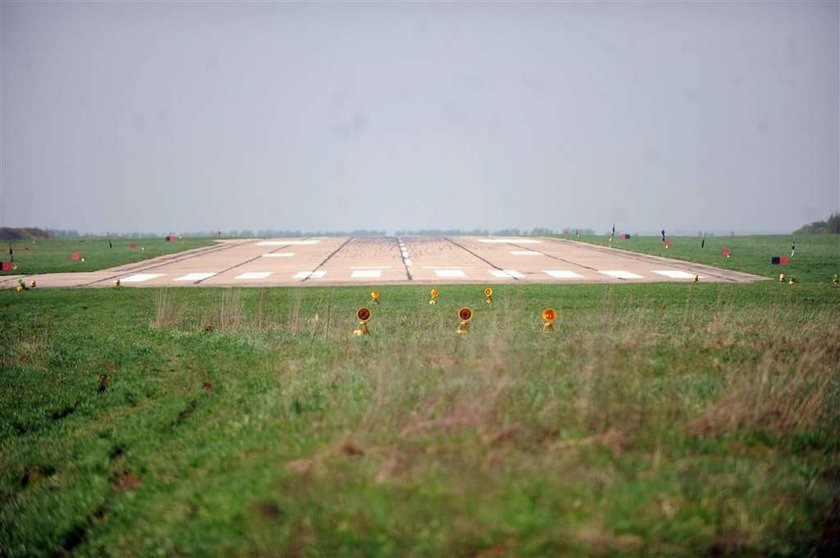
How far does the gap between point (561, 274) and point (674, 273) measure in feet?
20.3

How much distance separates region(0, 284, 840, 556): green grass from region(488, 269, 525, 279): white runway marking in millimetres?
19829

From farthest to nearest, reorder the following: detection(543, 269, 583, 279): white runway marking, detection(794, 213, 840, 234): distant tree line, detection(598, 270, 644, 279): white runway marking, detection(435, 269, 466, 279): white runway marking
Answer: detection(794, 213, 840, 234): distant tree line
detection(435, 269, 466, 279): white runway marking
detection(543, 269, 583, 279): white runway marking
detection(598, 270, 644, 279): white runway marking

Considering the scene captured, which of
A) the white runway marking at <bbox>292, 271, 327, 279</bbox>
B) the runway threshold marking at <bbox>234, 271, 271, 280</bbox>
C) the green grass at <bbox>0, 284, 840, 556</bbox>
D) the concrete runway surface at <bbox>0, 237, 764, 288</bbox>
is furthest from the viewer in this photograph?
the runway threshold marking at <bbox>234, 271, 271, 280</bbox>

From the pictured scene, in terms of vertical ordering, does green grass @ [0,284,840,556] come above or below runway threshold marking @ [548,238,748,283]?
below

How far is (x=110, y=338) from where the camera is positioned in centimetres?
1861

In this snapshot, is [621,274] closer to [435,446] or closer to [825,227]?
[435,446]

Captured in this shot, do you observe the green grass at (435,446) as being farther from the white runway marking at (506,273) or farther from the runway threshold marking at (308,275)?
the runway threshold marking at (308,275)

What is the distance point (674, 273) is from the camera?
37062 mm

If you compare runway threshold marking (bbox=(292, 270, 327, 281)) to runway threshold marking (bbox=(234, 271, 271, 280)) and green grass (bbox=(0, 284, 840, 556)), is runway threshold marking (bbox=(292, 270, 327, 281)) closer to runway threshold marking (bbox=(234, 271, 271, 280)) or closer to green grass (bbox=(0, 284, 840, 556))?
runway threshold marking (bbox=(234, 271, 271, 280))

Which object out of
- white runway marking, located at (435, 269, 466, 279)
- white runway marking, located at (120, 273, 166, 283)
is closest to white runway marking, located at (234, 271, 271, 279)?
white runway marking, located at (120, 273, 166, 283)

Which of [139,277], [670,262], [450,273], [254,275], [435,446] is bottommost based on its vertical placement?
[435,446]

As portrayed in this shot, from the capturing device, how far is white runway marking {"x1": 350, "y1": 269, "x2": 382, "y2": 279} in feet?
121

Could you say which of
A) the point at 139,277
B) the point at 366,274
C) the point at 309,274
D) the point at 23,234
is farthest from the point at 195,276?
the point at 23,234

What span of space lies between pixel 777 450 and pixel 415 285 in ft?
79.1
